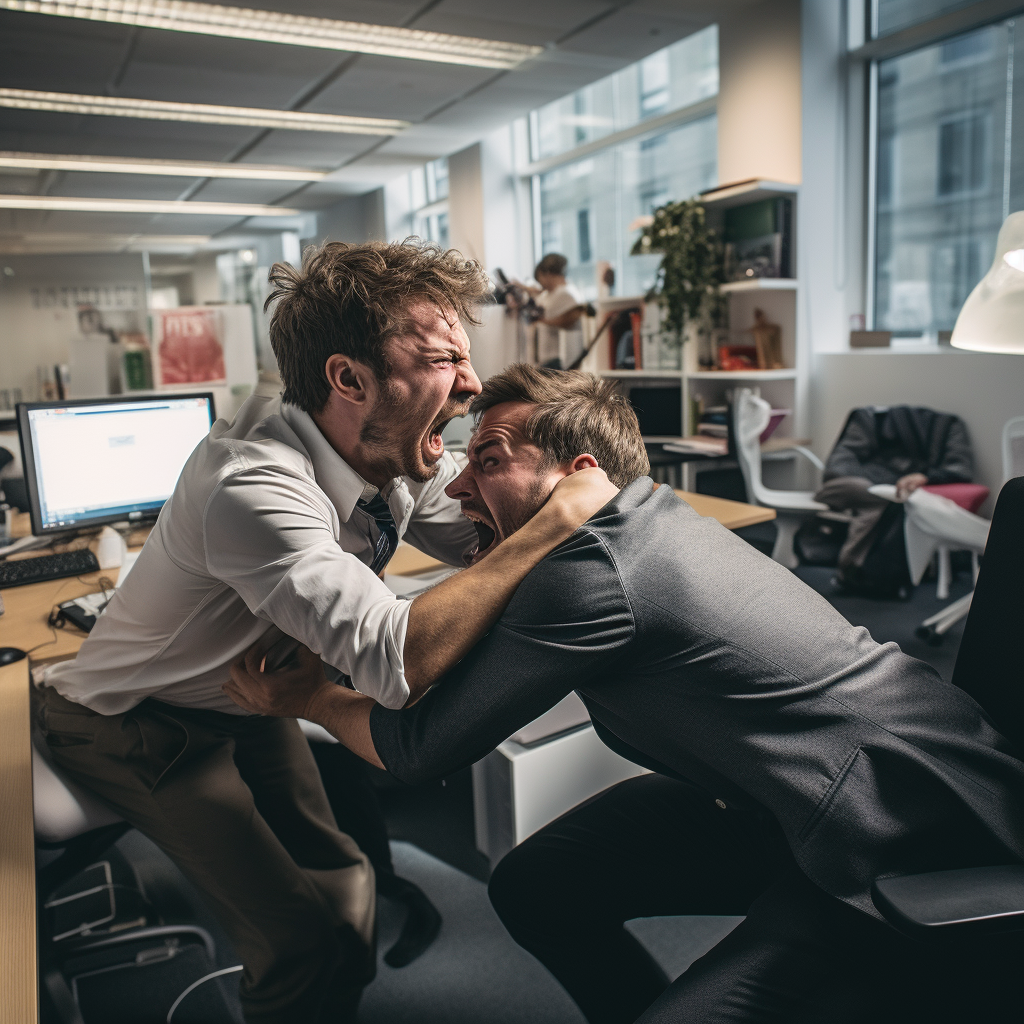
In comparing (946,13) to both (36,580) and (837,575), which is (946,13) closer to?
(837,575)

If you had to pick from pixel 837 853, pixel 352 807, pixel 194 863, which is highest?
pixel 837 853

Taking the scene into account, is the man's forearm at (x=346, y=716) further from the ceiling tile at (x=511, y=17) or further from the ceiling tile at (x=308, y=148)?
the ceiling tile at (x=308, y=148)

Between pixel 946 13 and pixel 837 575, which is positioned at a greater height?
pixel 946 13

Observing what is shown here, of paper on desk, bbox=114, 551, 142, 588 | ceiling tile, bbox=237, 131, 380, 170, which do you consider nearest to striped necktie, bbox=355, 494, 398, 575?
paper on desk, bbox=114, 551, 142, 588

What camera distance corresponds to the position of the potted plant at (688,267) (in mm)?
4805

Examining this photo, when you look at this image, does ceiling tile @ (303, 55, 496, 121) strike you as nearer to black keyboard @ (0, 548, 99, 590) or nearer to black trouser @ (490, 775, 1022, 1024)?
black keyboard @ (0, 548, 99, 590)

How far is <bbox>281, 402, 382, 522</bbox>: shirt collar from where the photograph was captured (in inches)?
51.2

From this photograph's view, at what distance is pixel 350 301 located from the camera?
1.24 m

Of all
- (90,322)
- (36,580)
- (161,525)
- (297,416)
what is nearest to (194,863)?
(161,525)

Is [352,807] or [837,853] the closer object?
[837,853]

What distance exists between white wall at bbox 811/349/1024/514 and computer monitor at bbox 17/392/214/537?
3.65 metres

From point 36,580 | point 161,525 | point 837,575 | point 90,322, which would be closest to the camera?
point 161,525

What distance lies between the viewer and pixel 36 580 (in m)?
2.09

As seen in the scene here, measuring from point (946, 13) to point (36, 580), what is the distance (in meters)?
5.04
